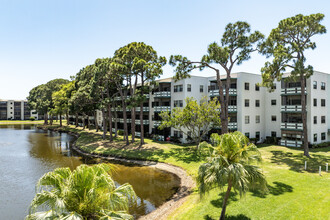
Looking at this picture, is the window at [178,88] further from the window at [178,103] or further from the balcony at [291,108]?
the balcony at [291,108]

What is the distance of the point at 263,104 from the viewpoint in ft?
137

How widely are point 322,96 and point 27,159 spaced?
5200 centimetres

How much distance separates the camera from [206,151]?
1220 cm

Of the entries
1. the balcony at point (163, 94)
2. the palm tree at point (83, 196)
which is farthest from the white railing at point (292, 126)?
the palm tree at point (83, 196)

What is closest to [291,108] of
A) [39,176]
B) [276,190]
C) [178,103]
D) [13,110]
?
[178,103]

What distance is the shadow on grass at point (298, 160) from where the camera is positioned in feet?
75.8

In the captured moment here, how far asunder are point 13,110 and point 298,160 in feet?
514

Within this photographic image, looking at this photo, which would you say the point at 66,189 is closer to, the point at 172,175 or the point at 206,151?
the point at 206,151

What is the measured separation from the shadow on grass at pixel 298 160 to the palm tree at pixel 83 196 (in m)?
22.1

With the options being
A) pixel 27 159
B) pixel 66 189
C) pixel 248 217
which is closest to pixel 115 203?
pixel 66 189

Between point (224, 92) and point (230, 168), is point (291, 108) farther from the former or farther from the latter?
point (230, 168)

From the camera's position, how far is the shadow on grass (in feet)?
75.8

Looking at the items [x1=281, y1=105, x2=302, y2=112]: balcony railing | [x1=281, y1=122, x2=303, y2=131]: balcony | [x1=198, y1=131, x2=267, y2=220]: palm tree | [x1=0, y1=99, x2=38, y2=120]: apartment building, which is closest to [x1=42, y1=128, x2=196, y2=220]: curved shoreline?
[x1=198, y1=131, x2=267, y2=220]: palm tree

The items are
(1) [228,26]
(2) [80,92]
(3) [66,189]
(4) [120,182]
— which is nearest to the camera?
(3) [66,189]
